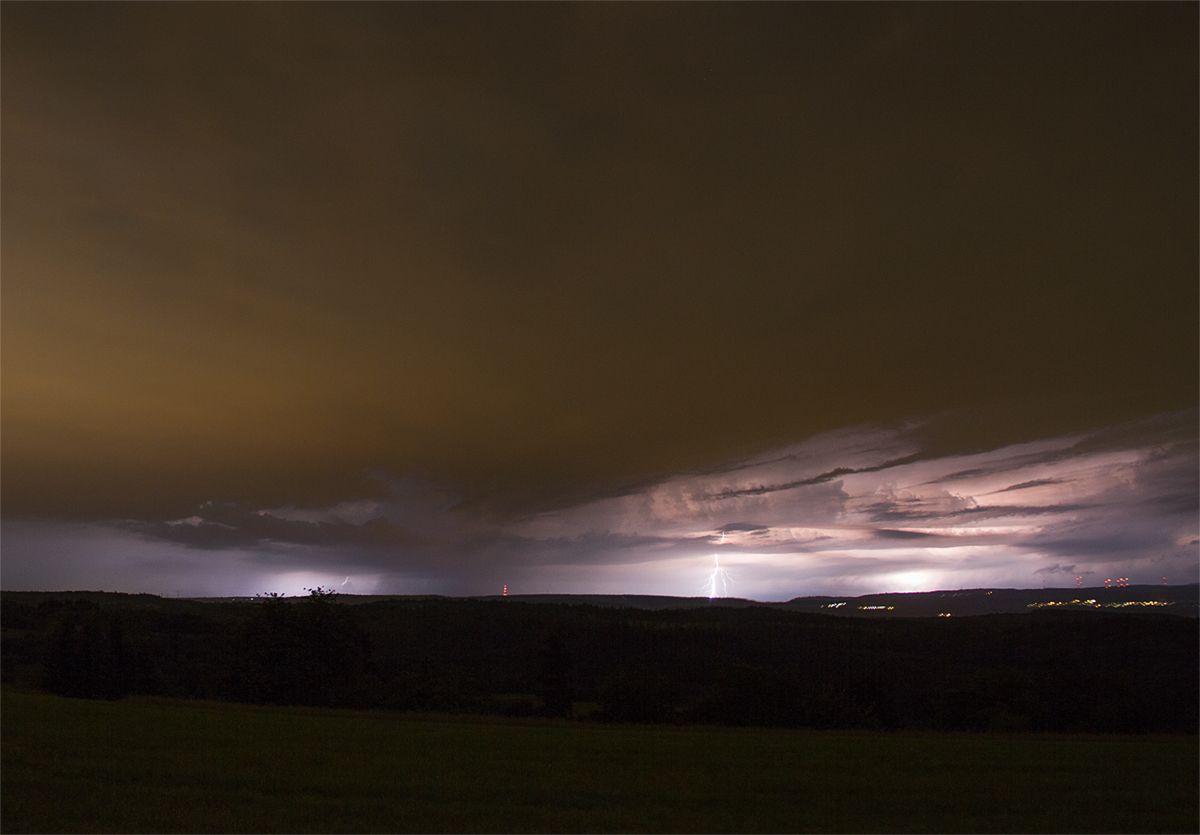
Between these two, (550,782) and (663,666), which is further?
(663,666)

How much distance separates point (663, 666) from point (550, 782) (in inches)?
3426

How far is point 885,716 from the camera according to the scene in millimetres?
70000

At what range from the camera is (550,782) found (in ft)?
54.0

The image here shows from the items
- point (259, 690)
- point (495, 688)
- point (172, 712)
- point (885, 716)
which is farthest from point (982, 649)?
point (172, 712)

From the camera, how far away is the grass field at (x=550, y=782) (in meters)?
12.9

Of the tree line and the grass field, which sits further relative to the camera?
the tree line

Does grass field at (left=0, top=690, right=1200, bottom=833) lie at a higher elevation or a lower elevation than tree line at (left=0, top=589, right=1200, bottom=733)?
higher

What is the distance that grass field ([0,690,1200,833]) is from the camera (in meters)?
12.9

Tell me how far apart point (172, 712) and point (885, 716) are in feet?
205

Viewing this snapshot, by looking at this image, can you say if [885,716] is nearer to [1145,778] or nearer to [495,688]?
[495,688]

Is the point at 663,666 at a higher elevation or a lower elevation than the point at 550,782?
lower

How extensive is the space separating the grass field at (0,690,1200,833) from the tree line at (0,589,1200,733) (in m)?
37.8

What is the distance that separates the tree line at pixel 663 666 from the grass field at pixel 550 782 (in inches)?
1488

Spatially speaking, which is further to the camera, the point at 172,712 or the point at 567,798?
the point at 172,712
